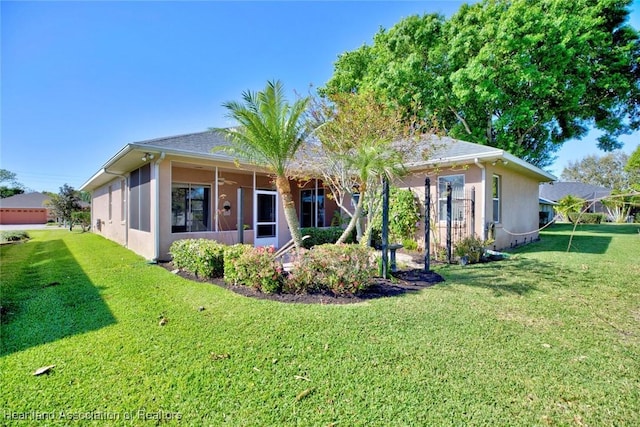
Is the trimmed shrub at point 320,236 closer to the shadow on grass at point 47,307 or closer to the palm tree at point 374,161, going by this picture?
the palm tree at point 374,161

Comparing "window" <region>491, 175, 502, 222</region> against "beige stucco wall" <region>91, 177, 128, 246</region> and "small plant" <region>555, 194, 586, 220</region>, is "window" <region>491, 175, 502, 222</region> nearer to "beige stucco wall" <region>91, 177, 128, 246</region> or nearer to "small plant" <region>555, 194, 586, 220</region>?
"small plant" <region>555, 194, 586, 220</region>

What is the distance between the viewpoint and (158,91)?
45.9 feet

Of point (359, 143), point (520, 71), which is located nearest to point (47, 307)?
point (359, 143)

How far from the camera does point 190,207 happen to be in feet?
43.8

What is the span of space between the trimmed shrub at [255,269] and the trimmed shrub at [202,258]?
60 cm

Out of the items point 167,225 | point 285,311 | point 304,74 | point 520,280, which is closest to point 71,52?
point 167,225

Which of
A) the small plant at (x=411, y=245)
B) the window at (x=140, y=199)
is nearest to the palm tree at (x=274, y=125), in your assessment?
the window at (x=140, y=199)

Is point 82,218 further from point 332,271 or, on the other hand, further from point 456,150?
point 456,150

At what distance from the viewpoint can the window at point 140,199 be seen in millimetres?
9912

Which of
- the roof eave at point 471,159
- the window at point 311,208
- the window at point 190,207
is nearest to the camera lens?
the roof eave at point 471,159

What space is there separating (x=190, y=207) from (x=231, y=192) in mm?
1900

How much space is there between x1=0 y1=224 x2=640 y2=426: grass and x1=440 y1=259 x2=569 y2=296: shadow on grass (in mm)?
183

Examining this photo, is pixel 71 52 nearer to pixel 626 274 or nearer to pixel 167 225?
pixel 167 225

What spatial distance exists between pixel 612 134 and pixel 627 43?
5.68 metres
